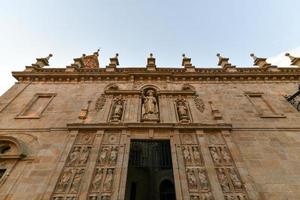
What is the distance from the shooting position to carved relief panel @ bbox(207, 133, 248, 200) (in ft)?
25.5

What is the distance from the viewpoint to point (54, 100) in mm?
12484

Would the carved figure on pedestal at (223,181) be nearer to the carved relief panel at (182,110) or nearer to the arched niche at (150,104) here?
the carved relief panel at (182,110)

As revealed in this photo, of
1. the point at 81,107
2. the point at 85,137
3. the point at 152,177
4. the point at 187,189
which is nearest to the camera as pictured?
the point at 187,189

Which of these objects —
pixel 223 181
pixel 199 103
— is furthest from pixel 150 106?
pixel 223 181

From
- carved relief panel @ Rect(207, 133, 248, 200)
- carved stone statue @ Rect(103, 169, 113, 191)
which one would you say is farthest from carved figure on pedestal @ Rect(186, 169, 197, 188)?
carved stone statue @ Rect(103, 169, 113, 191)

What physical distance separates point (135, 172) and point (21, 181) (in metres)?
7.54

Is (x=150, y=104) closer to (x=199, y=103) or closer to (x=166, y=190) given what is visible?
(x=199, y=103)

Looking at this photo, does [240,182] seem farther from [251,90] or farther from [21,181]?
[21,181]

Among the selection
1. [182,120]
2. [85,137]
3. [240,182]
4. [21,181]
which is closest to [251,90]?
[182,120]

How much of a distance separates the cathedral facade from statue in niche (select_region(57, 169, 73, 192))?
0.13ft

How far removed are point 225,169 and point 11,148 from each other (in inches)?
399

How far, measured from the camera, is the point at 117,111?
1137cm

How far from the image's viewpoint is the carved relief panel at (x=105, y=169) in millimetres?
7719

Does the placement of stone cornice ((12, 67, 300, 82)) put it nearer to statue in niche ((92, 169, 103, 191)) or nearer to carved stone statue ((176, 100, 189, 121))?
carved stone statue ((176, 100, 189, 121))
